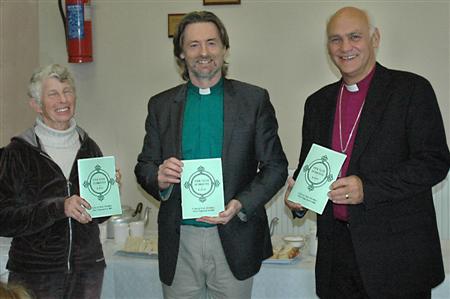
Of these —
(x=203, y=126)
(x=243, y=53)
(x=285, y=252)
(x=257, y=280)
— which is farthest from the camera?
(x=243, y=53)

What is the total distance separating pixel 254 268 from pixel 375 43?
3.38ft

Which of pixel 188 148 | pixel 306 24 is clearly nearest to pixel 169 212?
pixel 188 148

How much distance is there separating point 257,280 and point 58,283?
42.9 inches

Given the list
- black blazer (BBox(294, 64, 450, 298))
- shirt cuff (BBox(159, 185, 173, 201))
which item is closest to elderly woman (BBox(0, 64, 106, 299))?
shirt cuff (BBox(159, 185, 173, 201))

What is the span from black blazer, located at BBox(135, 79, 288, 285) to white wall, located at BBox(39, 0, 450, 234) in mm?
2257

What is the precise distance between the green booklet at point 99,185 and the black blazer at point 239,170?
132mm

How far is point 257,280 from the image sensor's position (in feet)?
10.4

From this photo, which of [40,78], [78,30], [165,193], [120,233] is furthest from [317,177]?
[78,30]

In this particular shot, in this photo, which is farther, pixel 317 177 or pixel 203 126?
pixel 203 126

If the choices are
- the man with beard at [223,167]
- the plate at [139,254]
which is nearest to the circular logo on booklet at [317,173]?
the man with beard at [223,167]

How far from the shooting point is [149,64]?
4.98 m

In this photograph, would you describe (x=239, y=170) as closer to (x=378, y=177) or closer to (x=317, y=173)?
(x=317, y=173)

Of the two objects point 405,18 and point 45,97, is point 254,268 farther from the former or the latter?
point 405,18

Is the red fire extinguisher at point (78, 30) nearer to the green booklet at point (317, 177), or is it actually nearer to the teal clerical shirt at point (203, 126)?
the teal clerical shirt at point (203, 126)
